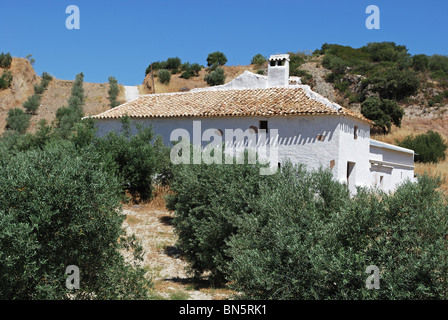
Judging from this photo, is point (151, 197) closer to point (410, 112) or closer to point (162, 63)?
point (410, 112)

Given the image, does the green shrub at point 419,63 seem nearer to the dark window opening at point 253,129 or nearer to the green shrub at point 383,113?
the green shrub at point 383,113

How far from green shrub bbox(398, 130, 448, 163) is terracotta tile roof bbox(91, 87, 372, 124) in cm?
1136

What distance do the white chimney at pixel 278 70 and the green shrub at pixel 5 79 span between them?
3082 centimetres

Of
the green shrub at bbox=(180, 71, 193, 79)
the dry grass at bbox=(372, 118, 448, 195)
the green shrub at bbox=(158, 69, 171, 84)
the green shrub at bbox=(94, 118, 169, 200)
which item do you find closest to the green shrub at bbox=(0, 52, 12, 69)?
the green shrub at bbox=(158, 69, 171, 84)

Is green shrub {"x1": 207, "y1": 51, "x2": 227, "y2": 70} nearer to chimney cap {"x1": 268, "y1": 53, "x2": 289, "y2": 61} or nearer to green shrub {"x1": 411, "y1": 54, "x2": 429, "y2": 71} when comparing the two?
green shrub {"x1": 411, "y1": 54, "x2": 429, "y2": 71}

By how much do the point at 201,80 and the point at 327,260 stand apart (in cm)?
5048

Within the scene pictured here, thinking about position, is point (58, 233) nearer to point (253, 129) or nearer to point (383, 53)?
point (253, 129)

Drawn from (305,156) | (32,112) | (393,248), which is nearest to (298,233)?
(393,248)

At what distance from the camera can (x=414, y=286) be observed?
4.94 metres

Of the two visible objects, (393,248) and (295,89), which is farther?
(295,89)

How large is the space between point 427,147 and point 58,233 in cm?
2968

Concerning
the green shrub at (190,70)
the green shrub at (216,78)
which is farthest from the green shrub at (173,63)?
the green shrub at (216,78)

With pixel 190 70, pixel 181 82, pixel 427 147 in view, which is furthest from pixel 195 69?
pixel 427 147

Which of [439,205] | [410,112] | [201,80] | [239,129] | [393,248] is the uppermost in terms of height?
[201,80]
